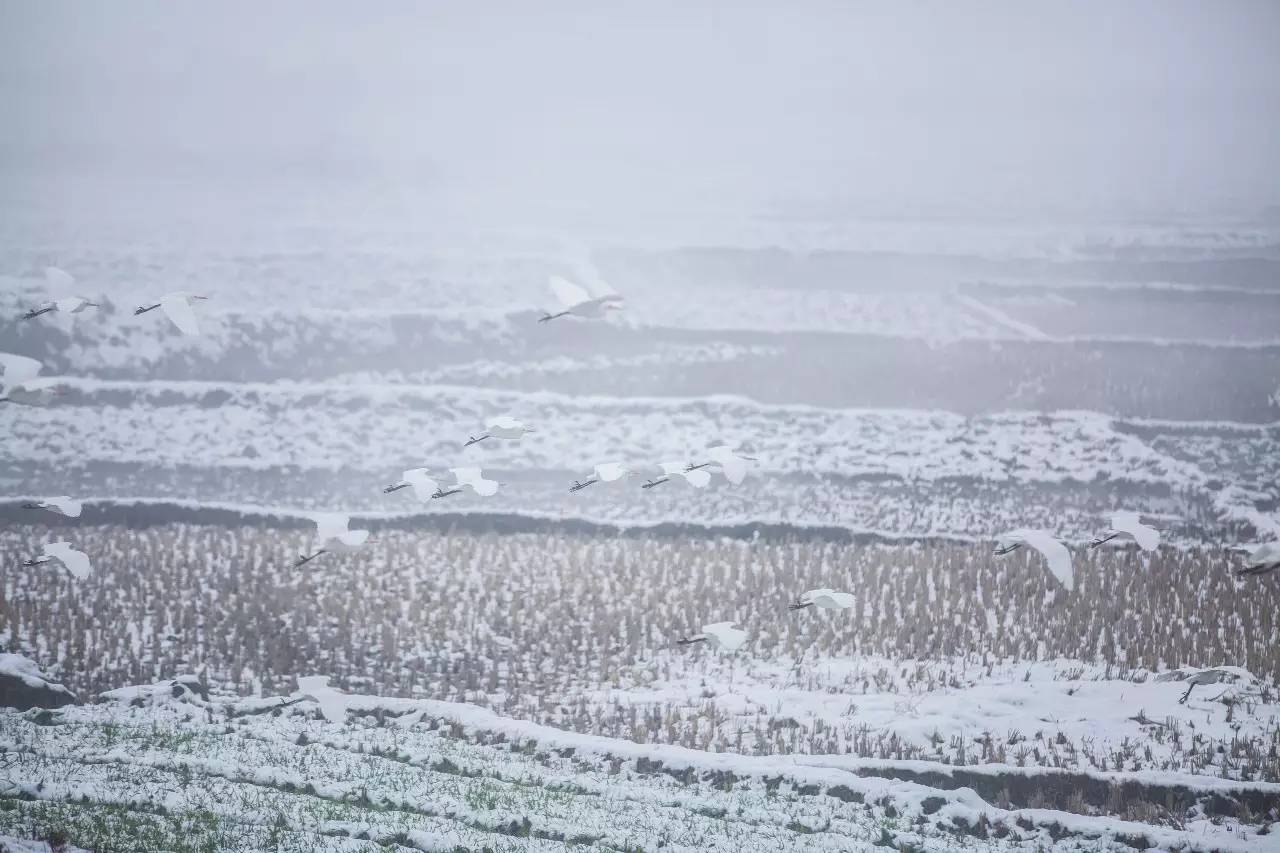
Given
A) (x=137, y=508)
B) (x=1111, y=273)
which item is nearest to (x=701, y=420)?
(x=137, y=508)

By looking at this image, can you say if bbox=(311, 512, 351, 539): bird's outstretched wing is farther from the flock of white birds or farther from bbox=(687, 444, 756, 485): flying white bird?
bbox=(687, 444, 756, 485): flying white bird

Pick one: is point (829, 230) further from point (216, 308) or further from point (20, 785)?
point (20, 785)

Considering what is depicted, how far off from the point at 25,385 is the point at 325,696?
3926 mm

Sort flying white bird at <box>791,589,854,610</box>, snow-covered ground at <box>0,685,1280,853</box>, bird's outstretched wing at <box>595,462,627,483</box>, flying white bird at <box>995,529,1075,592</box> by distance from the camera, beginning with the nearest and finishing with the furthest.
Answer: snow-covered ground at <box>0,685,1280,853</box>, flying white bird at <box>995,529,1075,592</box>, flying white bird at <box>791,589,854,610</box>, bird's outstretched wing at <box>595,462,627,483</box>

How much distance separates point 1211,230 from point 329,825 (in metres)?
48.9

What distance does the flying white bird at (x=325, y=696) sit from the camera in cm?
1061

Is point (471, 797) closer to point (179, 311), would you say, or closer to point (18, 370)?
point (179, 311)

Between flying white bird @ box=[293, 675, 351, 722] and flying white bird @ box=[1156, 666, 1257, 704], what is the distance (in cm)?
749

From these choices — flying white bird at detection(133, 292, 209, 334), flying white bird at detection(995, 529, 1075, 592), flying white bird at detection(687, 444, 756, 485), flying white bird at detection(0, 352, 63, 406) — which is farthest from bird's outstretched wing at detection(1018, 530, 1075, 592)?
flying white bird at detection(0, 352, 63, 406)

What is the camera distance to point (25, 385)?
9.38m

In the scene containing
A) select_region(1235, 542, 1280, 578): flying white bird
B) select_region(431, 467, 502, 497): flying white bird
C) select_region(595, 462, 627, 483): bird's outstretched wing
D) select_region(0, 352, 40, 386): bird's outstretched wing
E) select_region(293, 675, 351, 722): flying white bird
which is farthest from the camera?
select_region(293, 675, 351, 722): flying white bird

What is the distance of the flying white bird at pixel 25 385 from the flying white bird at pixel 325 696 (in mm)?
3609

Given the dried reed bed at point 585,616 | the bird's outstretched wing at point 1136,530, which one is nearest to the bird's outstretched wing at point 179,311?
the dried reed bed at point 585,616

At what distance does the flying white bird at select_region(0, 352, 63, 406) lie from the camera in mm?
9430
